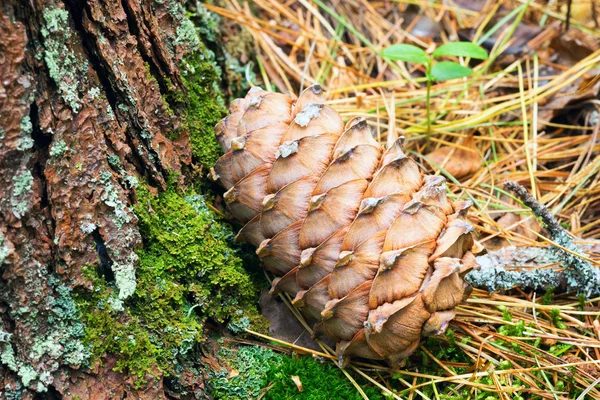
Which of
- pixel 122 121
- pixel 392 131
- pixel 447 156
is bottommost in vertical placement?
pixel 447 156

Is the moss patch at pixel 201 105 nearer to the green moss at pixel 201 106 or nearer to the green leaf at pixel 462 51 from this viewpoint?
the green moss at pixel 201 106

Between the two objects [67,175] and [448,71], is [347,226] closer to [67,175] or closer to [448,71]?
[67,175]

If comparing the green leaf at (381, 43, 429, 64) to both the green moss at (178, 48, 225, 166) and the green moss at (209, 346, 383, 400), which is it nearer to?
the green moss at (178, 48, 225, 166)

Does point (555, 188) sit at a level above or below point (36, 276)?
below

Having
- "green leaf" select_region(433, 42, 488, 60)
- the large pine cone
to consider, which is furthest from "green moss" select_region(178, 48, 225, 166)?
"green leaf" select_region(433, 42, 488, 60)

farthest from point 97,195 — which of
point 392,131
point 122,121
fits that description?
point 392,131

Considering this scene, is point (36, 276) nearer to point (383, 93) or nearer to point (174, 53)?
point (174, 53)

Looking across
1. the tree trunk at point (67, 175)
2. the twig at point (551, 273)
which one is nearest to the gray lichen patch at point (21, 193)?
the tree trunk at point (67, 175)
